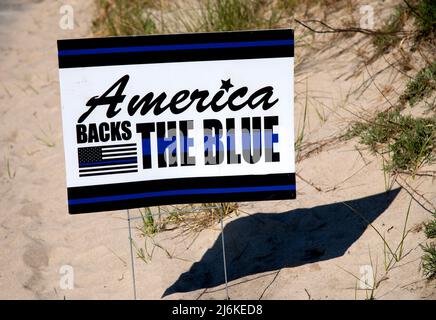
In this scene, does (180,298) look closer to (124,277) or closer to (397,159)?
(124,277)

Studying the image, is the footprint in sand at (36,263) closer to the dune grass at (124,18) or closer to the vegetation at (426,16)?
the dune grass at (124,18)

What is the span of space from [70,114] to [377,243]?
67.3 inches

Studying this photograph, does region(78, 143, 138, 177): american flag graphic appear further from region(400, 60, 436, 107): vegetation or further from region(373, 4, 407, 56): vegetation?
region(373, 4, 407, 56): vegetation

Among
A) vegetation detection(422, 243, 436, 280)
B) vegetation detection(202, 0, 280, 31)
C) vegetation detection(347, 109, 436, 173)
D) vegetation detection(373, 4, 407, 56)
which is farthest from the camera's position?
vegetation detection(202, 0, 280, 31)

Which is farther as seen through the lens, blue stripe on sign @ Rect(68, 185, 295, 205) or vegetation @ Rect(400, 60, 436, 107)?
vegetation @ Rect(400, 60, 436, 107)

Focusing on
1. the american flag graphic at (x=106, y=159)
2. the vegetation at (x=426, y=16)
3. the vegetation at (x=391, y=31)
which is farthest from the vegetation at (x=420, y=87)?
the american flag graphic at (x=106, y=159)

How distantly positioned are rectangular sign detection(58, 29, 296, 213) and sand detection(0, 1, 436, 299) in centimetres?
61

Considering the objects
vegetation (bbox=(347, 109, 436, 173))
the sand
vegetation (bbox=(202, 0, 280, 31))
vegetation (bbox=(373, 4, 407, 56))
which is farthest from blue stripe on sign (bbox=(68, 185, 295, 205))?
vegetation (bbox=(202, 0, 280, 31))

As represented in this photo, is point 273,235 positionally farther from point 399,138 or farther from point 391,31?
point 391,31

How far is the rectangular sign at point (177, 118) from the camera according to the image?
3469mm

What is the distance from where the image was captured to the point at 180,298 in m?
3.89

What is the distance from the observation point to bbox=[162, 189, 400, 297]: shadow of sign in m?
4.03

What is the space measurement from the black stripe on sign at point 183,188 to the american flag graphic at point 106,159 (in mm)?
74

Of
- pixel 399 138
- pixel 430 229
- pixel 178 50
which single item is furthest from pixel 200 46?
pixel 399 138
